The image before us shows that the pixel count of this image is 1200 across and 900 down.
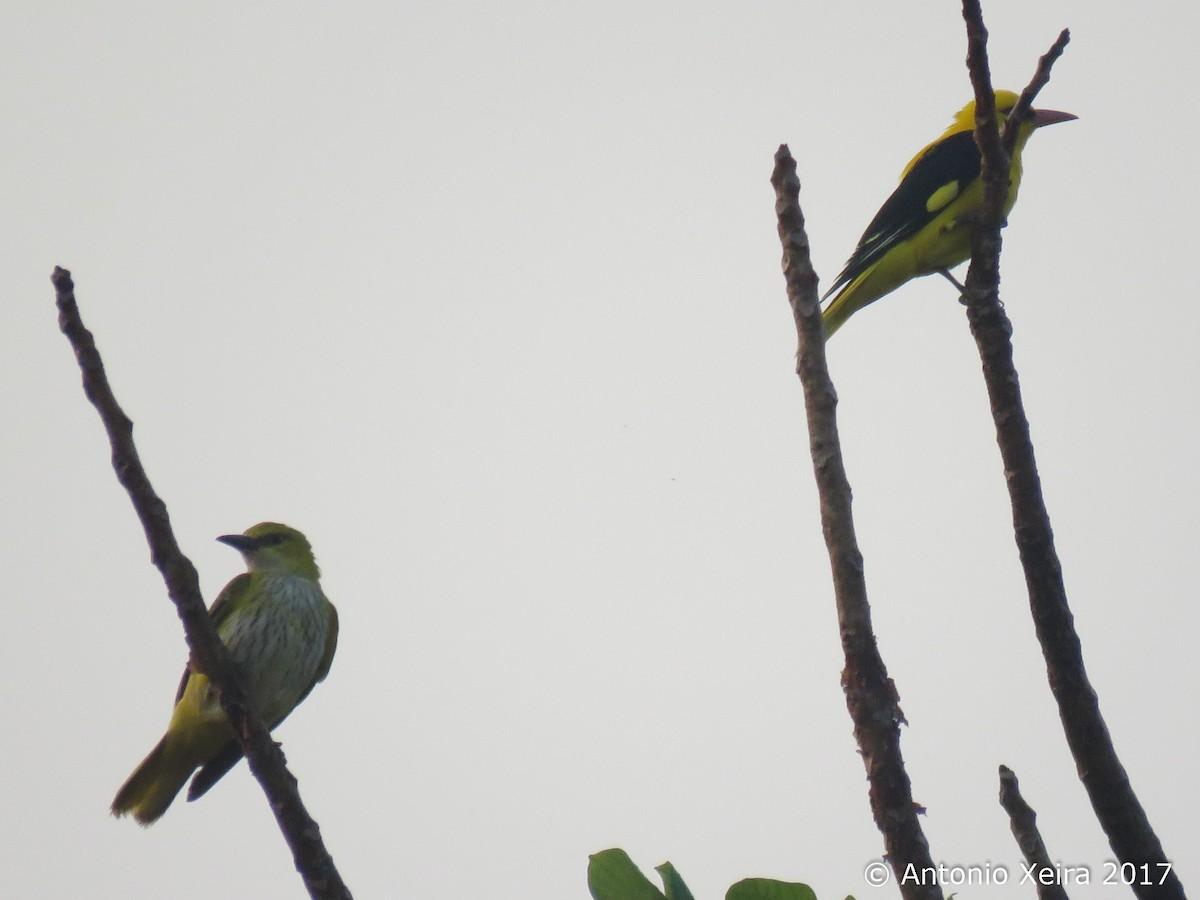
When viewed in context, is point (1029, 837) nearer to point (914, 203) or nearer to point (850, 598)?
point (850, 598)

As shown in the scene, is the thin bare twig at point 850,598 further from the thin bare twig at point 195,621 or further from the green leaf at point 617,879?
the thin bare twig at point 195,621

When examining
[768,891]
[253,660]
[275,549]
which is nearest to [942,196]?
[275,549]

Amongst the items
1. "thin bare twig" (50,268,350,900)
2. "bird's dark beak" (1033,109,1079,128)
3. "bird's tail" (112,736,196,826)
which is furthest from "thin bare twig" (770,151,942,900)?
"bird's dark beak" (1033,109,1079,128)

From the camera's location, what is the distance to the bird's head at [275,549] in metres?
5.82

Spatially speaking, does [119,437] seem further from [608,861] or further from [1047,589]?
[1047,589]

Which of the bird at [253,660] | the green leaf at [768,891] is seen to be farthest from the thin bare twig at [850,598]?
the bird at [253,660]

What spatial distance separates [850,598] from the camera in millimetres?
2463

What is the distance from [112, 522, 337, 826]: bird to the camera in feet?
15.8

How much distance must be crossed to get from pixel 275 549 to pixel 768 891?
3960mm

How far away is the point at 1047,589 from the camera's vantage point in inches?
113

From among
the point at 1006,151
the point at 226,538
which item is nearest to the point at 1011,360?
the point at 1006,151

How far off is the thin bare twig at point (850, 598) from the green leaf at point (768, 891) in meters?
0.33

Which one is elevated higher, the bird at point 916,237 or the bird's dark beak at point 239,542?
the bird at point 916,237

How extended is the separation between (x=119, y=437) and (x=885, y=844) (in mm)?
1904
